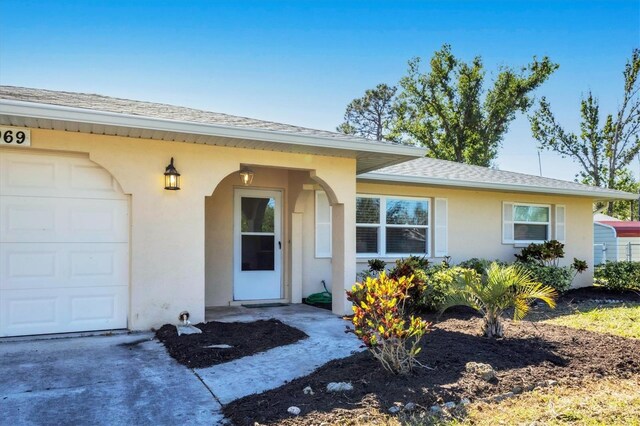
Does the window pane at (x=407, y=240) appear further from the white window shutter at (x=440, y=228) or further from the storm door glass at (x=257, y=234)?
the storm door glass at (x=257, y=234)

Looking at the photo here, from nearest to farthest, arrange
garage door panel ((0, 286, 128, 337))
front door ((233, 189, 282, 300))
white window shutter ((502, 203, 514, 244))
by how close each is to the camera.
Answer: garage door panel ((0, 286, 128, 337)), front door ((233, 189, 282, 300)), white window shutter ((502, 203, 514, 244))

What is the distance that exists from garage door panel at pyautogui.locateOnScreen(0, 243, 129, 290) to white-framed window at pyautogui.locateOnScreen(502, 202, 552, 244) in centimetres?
930

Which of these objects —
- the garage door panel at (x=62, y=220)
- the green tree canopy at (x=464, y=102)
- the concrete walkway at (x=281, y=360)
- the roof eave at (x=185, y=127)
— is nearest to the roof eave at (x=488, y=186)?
the roof eave at (x=185, y=127)

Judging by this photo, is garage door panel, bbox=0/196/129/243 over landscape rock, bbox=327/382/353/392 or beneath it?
over

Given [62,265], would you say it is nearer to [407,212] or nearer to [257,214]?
[257,214]

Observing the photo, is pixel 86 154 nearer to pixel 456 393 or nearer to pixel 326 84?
pixel 456 393

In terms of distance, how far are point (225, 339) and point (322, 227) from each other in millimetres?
4277

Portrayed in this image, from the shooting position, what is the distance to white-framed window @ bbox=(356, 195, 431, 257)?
1034cm

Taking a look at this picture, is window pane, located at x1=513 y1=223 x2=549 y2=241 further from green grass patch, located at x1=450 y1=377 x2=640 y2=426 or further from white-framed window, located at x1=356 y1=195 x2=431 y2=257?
green grass patch, located at x1=450 y1=377 x2=640 y2=426

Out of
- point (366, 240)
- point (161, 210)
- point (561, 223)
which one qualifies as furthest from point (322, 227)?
point (561, 223)

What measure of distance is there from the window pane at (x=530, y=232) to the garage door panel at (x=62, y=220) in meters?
9.71

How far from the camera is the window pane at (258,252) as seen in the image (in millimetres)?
→ 9172

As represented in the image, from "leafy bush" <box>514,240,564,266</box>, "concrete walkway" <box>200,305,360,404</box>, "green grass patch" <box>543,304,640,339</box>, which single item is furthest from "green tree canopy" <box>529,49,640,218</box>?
"concrete walkway" <box>200,305,360,404</box>

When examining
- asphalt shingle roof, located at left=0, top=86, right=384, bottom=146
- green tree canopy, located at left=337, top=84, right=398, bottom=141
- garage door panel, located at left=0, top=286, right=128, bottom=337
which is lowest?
garage door panel, located at left=0, top=286, right=128, bottom=337
